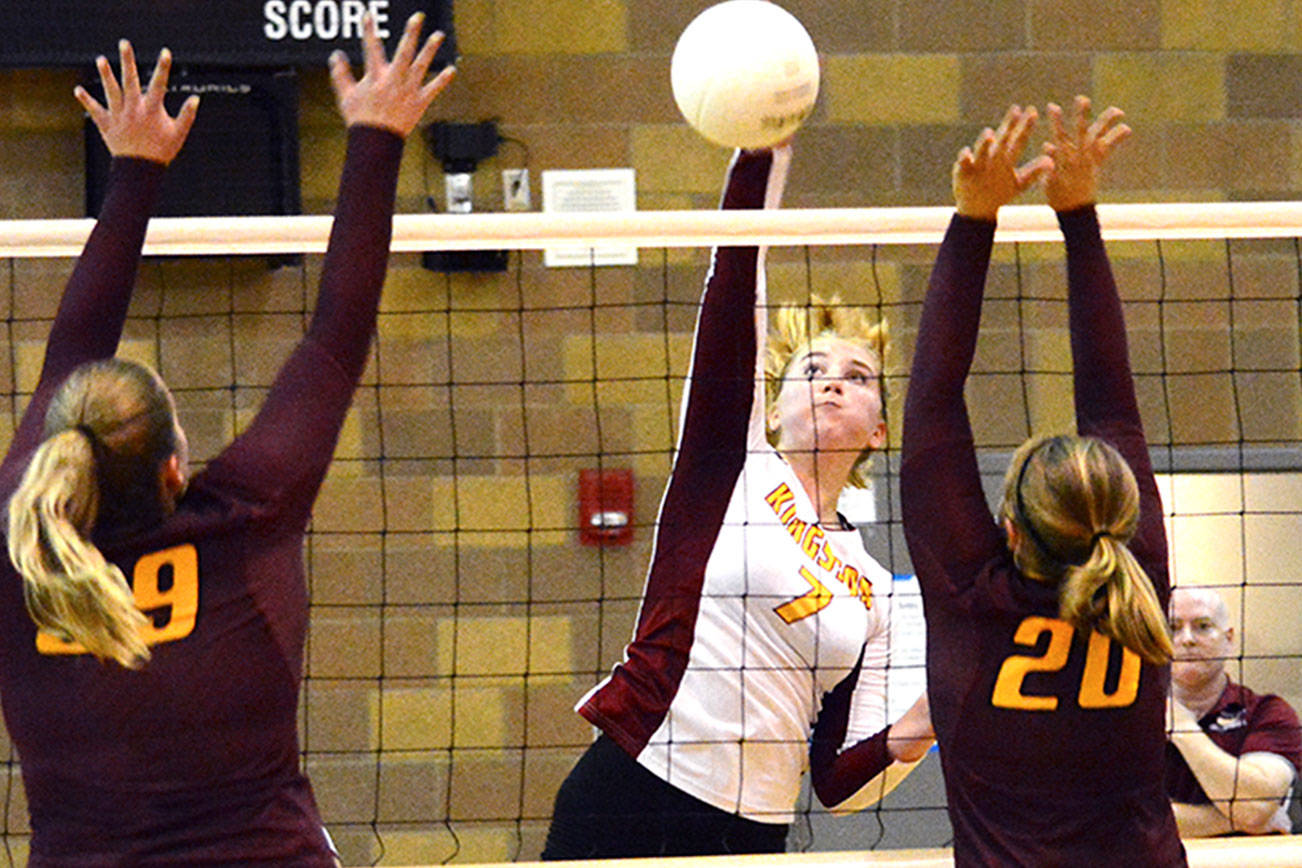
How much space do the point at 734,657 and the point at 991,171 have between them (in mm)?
1113

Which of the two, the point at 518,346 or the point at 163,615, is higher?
the point at 518,346

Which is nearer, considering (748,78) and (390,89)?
(390,89)

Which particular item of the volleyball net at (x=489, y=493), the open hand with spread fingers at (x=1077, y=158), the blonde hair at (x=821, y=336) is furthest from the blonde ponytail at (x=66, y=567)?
the volleyball net at (x=489, y=493)

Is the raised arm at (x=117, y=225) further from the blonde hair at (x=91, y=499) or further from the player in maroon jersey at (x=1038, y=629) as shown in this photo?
the player in maroon jersey at (x=1038, y=629)

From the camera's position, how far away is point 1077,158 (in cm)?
253

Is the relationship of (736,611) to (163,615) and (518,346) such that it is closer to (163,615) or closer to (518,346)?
(163,615)

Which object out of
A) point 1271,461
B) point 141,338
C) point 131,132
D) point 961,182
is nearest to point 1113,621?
point 961,182

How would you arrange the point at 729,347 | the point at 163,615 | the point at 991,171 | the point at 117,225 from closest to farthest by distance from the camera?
1. the point at 163,615
2. the point at 117,225
3. the point at 991,171
4. the point at 729,347

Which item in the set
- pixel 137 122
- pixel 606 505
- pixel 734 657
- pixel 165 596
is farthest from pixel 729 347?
pixel 606 505

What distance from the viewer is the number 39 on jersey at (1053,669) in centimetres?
229

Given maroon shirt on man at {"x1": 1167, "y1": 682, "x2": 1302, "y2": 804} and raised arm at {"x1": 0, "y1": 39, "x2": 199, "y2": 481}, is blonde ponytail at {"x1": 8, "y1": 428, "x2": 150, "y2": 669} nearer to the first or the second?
raised arm at {"x1": 0, "y1": 39, "x2": 199, "y2": 481}

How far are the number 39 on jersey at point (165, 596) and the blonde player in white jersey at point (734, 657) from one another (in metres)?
1.12

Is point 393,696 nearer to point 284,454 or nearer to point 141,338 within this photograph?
point 141,338

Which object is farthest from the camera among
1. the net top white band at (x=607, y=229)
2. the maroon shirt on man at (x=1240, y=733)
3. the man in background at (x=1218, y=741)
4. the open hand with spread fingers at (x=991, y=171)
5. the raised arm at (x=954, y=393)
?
the maroon shirt on man at (x=1240, y=733)
